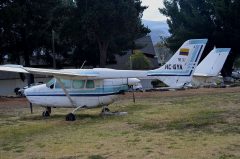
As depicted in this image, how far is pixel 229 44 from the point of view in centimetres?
5231

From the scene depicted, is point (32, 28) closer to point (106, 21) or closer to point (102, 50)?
point (106, 21)

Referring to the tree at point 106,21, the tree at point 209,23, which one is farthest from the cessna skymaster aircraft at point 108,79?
the tree at point 209,23

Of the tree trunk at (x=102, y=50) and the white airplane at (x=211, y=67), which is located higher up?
the tree trunk at (x=102, y=50)

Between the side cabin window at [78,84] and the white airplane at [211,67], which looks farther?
the white airplane at [211,67]

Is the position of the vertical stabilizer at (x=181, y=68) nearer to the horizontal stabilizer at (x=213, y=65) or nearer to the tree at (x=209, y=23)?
the horizontal stabilizer at (x=213, y=65)

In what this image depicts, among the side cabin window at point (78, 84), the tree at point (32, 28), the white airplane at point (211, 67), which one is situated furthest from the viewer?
the tree at point (32, 28)

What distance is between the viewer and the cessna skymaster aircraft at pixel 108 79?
58.0ft

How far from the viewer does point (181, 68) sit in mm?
17797

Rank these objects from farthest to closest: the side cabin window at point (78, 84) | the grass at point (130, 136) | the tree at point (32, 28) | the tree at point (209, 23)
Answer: the tree at point (209, 23) → the tree at point (32, 28) → the side cabin window at point (78, 84) → the grass at point (130, 136)

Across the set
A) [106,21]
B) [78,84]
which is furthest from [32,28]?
[78,84]

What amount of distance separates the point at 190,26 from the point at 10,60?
20.6 metres

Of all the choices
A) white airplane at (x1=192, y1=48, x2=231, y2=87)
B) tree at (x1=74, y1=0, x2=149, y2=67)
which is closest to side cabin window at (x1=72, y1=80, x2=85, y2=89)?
white airplane at (x1=192, y1=48, x2=231, y2=87)

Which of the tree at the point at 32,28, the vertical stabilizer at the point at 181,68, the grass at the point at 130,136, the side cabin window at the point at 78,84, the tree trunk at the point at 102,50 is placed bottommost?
the grass at the point at 130,136

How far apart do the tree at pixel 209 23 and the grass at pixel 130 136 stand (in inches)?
1332
